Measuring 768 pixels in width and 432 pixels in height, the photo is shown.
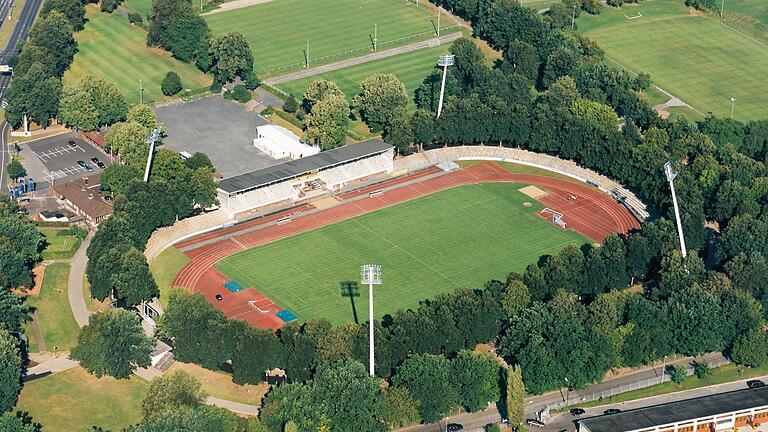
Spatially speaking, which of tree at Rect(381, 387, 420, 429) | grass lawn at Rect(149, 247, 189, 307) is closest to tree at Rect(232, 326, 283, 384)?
tree at Rect(381, 387, 420, 429)

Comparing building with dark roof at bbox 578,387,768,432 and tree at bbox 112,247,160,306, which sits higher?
building with dark roof at bbox 578,387,768,432

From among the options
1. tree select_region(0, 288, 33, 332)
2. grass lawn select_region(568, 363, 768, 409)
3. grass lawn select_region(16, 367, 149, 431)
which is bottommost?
grass lawn select_region(568, 363, 768, 409)

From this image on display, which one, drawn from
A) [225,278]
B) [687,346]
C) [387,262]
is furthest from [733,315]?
[225,278]

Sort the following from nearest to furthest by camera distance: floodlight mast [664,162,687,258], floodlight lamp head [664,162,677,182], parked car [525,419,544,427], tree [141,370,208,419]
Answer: tree [141,370,208,419], parked car [525,419,544,427], floodlight mast [664,162,687,258], floodlight lamp head [664,162,677,182]

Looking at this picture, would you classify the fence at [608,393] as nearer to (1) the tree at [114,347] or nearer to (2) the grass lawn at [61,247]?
(1) the tree at [114,347]

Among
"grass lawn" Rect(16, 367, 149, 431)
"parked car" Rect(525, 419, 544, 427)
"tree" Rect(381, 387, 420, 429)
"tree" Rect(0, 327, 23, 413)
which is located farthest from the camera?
"parked car" Rect(525, 419, 544, 427)

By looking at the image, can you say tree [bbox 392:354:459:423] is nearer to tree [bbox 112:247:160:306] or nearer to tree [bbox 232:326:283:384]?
tree [bbox 232:326:283:384]

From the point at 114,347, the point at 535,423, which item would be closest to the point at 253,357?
the point at 114,347

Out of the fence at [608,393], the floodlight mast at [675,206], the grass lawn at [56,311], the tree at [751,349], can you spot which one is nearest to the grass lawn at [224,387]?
the grass lawn at [56,311]
